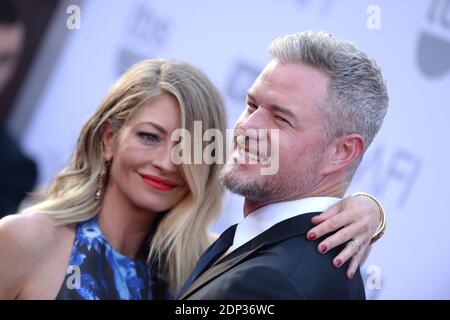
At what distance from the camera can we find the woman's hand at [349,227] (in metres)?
1.94

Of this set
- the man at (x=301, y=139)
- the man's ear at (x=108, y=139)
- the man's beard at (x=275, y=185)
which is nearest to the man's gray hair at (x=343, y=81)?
the man at (x=301, y=139)

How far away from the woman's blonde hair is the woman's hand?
0.77 meters

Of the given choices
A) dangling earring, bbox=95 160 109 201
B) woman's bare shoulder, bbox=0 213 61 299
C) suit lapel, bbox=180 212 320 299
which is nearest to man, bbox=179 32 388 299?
suit lapel, bbox=180 212 320 299

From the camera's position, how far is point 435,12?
3.34 meters

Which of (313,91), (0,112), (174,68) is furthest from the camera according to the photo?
(0,112)

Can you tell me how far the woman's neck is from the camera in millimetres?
2727

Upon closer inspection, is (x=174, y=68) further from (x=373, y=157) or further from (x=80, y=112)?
(x=80, y=112)

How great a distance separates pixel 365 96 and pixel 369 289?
143 centimetres

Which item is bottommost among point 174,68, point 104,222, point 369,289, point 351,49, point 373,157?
point 369,289

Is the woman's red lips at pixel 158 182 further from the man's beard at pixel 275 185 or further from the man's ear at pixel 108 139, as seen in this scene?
the man's beard at pixel 275 185

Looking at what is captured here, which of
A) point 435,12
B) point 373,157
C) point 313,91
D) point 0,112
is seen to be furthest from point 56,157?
point 313,91

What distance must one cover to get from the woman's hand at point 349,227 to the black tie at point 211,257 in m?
0.35

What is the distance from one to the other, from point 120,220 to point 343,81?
109cm

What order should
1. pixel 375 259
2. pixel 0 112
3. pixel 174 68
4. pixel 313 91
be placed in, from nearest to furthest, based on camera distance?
pixel 313 91 < pixel 174 68 < pixel 375 259 < pixel 0 112
